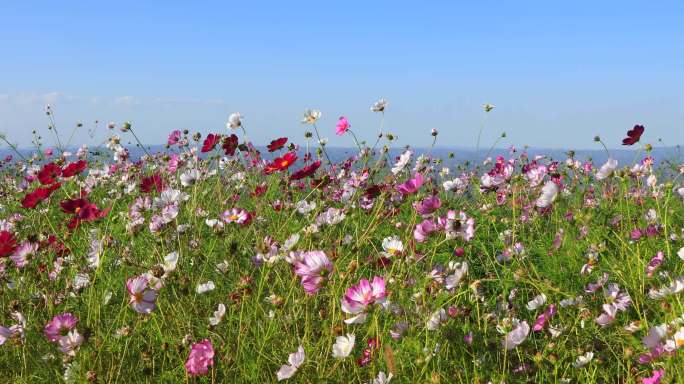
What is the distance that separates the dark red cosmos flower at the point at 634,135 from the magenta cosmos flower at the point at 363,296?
5.17ft

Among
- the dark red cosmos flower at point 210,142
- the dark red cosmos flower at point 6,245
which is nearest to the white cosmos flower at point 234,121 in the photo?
the dark red cosmos flower at point 210,142

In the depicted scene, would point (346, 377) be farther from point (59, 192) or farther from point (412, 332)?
point (59, 192)

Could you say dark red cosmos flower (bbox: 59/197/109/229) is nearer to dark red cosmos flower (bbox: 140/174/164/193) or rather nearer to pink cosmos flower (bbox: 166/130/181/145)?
dark red cosmos flower (bbox: 140/174/164/193)

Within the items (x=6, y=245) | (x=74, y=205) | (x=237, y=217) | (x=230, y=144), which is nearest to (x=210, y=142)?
(x=230, y=144)

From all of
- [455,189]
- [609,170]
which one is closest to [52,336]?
[609,170]

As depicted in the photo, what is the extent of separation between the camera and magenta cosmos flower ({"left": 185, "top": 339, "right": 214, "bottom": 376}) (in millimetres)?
1365

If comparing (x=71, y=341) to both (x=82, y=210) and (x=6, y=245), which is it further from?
(x=82, y=210)

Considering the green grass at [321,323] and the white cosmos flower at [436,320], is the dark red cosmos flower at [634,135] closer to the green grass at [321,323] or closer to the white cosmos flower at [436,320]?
the green grass at [321,323]

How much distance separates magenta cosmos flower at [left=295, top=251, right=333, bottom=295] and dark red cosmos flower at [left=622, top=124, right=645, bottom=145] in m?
1.60

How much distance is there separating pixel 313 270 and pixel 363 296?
4.9 inches

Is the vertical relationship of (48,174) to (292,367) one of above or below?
above

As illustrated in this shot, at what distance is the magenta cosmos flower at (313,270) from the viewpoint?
1346 millimetres

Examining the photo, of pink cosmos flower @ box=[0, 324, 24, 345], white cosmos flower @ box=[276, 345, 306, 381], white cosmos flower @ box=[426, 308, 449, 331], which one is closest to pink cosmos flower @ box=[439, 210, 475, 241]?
white cosmos flower @ box=[426, 308, 449, 331]

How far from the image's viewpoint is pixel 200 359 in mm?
1375
